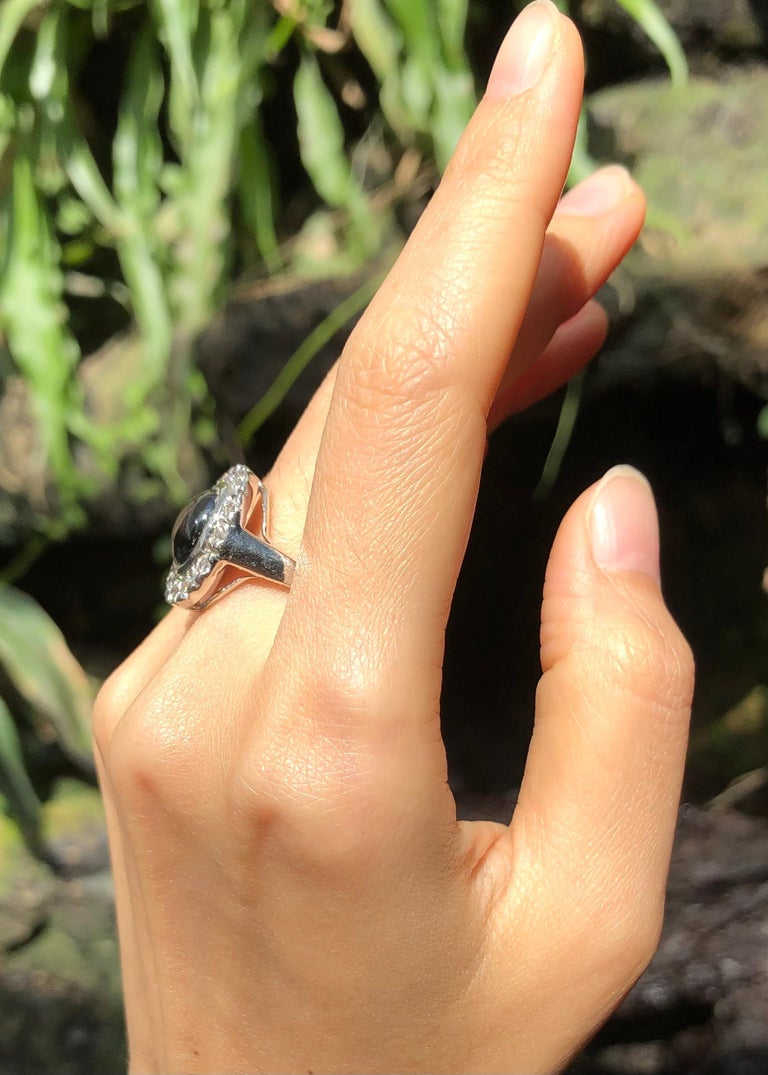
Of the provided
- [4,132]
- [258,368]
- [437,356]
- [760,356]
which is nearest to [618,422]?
[760,356]

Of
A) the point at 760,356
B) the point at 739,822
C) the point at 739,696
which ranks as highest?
the point at 760,356

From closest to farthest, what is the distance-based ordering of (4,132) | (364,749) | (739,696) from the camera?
(364,749), (4,132), (739,696)

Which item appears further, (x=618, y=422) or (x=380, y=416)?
(x=618, y=422)

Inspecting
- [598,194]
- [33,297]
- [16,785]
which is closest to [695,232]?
[598,194]

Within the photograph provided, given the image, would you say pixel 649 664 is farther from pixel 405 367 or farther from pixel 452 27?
pixel 452 27

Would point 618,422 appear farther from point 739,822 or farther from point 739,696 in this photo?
point 739,822

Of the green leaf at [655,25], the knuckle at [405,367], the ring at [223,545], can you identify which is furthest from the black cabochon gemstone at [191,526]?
the green leaf at [655,25]

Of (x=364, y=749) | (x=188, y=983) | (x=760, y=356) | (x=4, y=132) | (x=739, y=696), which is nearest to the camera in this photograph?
(x=364, y=749)

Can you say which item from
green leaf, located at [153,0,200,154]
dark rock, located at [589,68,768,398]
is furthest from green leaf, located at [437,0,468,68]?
green leaf, located at [153,0,200,154]
